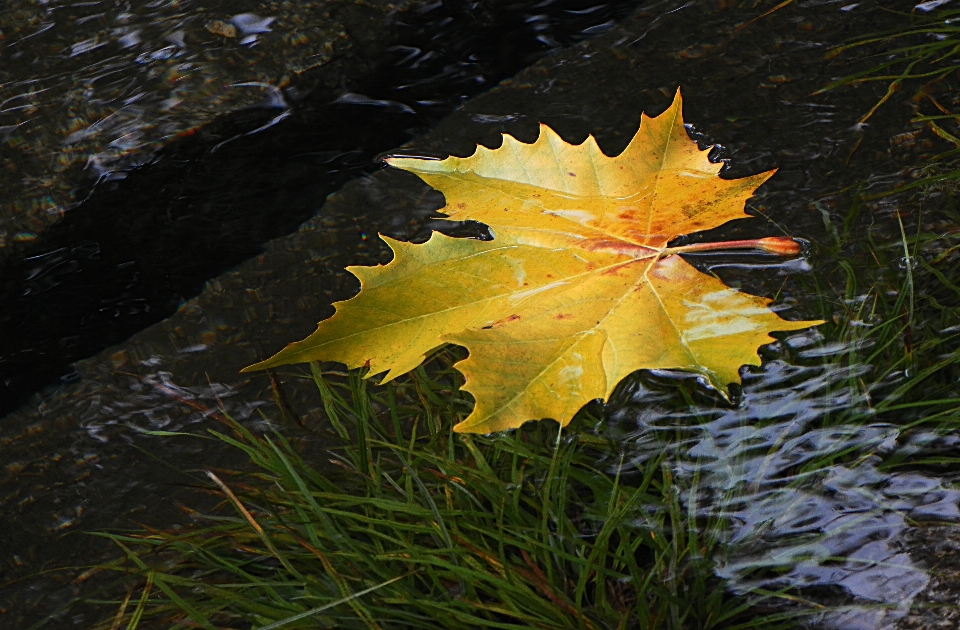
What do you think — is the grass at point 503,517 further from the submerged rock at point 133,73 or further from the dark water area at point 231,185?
the submerged rock at point 133,73

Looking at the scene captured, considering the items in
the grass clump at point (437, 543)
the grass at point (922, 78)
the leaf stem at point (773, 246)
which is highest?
the grass at point (922, 78)

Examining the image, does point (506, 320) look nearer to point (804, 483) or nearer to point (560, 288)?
point (560, 288)

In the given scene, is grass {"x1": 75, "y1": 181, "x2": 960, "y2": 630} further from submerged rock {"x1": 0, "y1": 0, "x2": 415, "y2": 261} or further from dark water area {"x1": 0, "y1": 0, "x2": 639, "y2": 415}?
submerged rock {"x1": 0, "y1": 0, "x2": 415, "y2": 261}

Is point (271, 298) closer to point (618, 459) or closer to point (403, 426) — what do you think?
point (403, 426)

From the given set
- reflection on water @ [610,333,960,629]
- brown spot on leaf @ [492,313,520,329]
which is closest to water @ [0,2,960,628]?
reflection on water @ [610,333,960,629]

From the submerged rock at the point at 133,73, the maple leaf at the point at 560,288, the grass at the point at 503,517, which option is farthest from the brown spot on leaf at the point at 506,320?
the submerged rock at the point at 133,73

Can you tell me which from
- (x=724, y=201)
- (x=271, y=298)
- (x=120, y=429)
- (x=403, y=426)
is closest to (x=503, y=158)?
(x=724, y=201)
